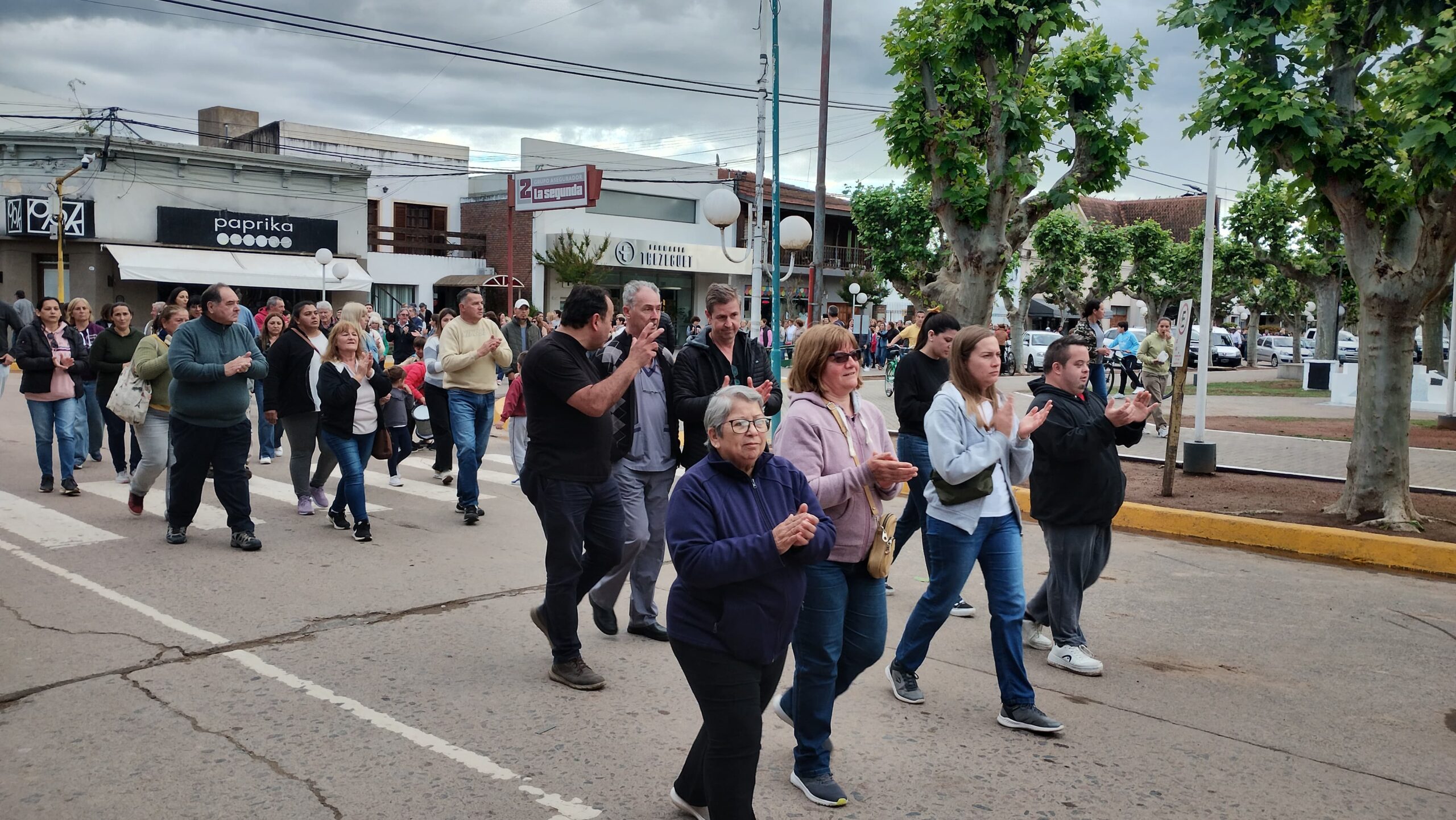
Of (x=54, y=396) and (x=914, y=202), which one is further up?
(x=914, y=202)

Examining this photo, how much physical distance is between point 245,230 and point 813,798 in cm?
3275

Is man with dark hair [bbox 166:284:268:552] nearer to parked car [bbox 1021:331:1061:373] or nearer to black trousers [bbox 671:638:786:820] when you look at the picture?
black trousers [bbox 671:638:786:820]

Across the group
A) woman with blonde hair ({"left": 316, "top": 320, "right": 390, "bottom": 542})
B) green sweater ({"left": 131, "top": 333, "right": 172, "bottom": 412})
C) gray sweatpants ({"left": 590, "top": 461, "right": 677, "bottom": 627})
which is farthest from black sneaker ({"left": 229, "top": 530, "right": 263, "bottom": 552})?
gray sweatpants ({"left": 590, "top": 461, "right": 677, "bottom": 627})

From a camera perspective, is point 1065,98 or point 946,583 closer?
point 946,583

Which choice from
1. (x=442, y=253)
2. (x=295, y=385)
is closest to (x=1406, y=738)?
(x=295, y=385)

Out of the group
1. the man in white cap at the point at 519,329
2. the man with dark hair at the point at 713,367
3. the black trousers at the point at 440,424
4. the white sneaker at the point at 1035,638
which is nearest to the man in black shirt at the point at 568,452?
the man with dark hair at the point at 713,367

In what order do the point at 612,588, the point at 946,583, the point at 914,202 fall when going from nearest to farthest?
the point at 946,583, the point at 612,588, the point at 914,202

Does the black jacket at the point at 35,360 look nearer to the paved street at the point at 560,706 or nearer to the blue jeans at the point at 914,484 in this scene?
the paved street at the point at 560,706

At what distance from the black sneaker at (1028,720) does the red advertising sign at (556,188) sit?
3195 centimetres

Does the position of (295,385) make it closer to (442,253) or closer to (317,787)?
(317,787)

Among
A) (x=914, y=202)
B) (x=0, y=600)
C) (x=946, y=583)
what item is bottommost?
(x=0, y=600)

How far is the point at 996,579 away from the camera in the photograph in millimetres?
4652

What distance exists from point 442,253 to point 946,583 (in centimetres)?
3898

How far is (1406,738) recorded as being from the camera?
4.69 meters
